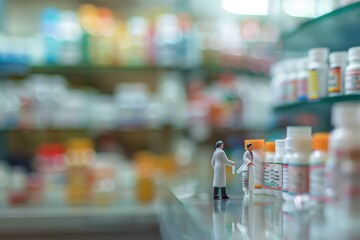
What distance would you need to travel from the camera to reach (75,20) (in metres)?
2.41

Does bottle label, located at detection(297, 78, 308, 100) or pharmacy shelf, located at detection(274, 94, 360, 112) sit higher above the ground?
bottle label, located at detection(297, 78, 308, 100)

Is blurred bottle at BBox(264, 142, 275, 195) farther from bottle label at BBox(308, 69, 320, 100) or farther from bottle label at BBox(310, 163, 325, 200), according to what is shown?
bottle label at BBox(308, 69, 320, 100)

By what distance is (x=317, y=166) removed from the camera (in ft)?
1.58

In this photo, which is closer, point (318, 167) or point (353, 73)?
point (318, 167)

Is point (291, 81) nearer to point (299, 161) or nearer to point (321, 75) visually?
point (321, 75)

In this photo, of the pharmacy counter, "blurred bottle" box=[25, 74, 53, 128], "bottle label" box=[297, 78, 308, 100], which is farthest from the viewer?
"blurred bottle" box=[25, 74, 53, 128]

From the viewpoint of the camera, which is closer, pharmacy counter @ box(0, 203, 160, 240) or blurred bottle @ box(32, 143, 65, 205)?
pharmacy counter @ box(0, 203, 160, 240)

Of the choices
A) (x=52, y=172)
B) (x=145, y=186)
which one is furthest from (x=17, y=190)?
(x=145, y=186)

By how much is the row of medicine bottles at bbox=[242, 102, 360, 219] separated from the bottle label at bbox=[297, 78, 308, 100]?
2.23 ft

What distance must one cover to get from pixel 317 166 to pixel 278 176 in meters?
0.09

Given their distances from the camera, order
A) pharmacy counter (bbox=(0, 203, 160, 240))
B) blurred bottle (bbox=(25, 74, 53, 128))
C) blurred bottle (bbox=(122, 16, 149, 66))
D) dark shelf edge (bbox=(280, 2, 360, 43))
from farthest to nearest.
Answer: blurred bottle (bbox=(122, 16, 149, 66)) < blurred bottle (bbox=(25, 74, 53, 128)) < pharmacy counter (bbox=(0, 203, 160, 240)) < dark shelf edge (bbox=(280, 2, 360, 43))

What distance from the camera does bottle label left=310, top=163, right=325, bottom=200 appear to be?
465 millimetres

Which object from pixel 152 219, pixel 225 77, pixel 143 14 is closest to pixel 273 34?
pixel 225 77

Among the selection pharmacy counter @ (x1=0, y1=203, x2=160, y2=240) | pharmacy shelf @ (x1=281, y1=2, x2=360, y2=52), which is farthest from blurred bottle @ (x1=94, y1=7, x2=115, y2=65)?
pharmacy shelf @ (x1=281, y1=2, x2=360, y2=52)
